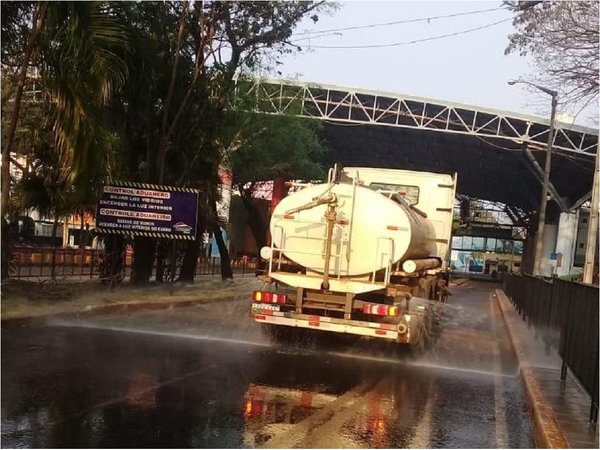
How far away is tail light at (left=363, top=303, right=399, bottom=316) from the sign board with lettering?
7.70 m

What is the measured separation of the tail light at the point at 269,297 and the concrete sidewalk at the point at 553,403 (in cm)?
354

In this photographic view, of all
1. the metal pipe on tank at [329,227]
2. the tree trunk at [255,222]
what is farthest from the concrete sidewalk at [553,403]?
the tree trunk at [255,222]

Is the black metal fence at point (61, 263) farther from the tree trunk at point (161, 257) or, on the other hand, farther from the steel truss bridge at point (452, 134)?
the steel truss bridge at point (452, 134)

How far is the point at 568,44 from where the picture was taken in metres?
13.5

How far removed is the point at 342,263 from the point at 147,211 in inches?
302

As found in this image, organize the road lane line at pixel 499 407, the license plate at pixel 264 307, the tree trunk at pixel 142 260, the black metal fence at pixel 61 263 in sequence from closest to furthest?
the road lane line at pixel 499 407, the license plate at pixel 264 307, the black metal fence at pixel 61 263, the tree trunk at pixel 142 260

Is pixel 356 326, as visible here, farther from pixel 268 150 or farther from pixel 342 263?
pixel 268 150

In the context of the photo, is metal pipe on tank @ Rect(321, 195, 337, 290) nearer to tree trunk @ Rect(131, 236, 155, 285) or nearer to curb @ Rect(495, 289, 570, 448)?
curb @ Rect(495, 289, 570, 448)

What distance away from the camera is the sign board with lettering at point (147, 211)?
16.2 metres

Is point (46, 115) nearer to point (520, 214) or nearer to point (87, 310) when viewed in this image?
point (87, 310)

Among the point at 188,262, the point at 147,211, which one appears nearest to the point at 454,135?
the point at 188,262

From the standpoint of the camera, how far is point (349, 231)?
9859mm

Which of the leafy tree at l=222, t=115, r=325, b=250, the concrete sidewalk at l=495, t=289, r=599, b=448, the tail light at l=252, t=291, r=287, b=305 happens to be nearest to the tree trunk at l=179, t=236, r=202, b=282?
the leafy tree at l=222, t=115, r=325, b=250

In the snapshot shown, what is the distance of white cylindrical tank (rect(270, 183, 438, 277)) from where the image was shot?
9.82 meters
